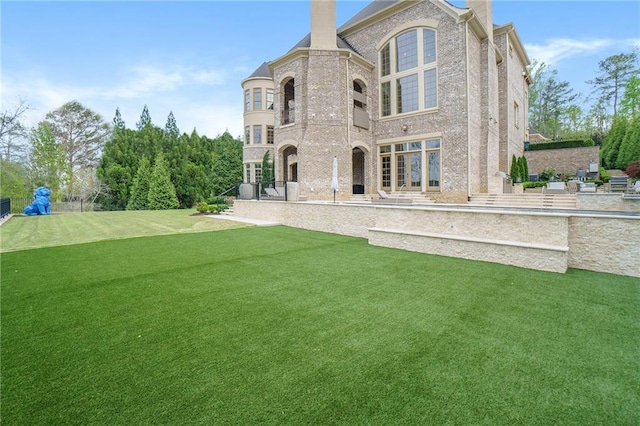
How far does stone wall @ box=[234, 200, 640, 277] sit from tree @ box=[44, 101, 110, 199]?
34300 millimetres

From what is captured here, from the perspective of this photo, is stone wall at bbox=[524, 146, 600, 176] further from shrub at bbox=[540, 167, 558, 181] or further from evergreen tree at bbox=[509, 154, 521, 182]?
evergreen tree at bbox=[509, 154, 521, 182]

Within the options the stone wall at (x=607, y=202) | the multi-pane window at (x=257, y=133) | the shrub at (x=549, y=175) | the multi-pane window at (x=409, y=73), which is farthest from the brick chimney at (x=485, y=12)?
the multi-pane window at (x=257, y=133)

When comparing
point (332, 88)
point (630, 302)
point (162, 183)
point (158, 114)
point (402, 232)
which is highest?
point (158, 114)

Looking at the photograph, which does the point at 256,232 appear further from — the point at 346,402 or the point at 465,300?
the point at 346,402

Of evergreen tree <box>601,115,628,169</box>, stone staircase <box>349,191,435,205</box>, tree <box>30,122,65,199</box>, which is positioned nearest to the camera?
stone staircase <box>349,191,435,205</box>

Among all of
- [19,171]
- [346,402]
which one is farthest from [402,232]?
[19,171]

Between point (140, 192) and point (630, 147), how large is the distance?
141ft

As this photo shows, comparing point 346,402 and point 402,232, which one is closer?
point 346,402

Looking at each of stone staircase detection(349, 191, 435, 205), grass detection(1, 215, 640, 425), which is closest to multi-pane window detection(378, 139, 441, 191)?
stone staircase detection(349, 191, 435, 205)

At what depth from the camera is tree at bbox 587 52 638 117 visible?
37750 millimetres

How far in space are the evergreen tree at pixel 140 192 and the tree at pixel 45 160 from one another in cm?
539

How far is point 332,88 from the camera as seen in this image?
16.4 m

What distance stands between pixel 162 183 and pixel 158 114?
15.4 m

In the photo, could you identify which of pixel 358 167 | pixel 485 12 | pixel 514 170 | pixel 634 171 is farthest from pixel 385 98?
pixel 634 171
